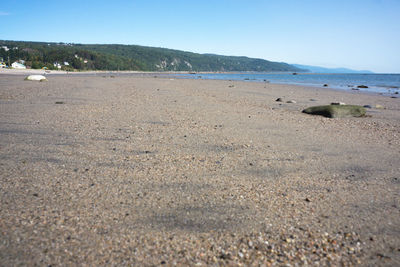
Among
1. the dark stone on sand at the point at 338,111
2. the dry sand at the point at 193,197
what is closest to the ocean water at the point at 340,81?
the dark stone on sand at the point at 338,111

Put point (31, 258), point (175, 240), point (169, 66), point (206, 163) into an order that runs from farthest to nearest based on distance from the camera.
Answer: point (169, 66)
point (206, 163)
point (175, 240)
point (31, 258)

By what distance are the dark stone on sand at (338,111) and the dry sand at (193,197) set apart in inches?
136

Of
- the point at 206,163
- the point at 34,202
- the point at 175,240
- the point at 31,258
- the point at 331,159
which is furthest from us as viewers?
the point at 331,159

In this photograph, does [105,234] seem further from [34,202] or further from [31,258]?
[34,202]

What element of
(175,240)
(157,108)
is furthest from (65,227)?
(157,108)

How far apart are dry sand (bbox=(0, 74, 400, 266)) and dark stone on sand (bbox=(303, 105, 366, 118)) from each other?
346 centimetres

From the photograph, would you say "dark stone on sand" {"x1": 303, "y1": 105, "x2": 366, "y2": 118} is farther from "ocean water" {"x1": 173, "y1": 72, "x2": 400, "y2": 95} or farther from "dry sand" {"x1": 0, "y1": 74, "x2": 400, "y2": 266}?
"ocean water" {"x1": 173, "y1": 72, "x2": 400, "y2": 95}

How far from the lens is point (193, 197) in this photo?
359cm

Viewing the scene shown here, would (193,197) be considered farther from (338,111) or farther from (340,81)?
(340,81)

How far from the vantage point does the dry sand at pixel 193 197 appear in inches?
101

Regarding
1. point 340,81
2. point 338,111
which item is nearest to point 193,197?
point 338,111

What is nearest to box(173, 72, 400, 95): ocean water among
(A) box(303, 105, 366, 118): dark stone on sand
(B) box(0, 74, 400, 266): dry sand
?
(A) box(303, 105, 366, 118): dark stone on sand

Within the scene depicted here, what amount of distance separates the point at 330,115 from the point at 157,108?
21.6 ft

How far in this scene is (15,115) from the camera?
827 cm
